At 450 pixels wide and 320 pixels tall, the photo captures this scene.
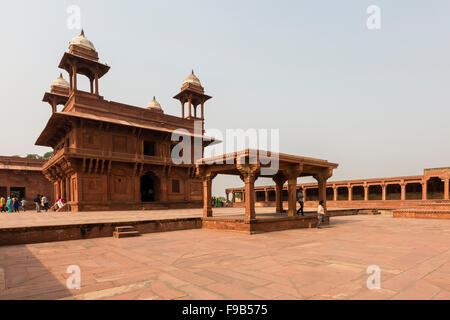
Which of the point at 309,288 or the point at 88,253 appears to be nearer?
the point at 309,288

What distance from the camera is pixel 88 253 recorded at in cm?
606

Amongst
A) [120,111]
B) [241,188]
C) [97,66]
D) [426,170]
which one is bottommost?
[241,188]

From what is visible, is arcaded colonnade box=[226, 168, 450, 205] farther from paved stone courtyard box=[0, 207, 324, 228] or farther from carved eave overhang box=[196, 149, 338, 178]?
paved stone courtyard box=[0, 207, 324, 228]

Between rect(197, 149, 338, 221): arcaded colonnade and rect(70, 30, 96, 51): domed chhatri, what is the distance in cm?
1784

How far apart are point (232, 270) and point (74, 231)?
629 centimetres

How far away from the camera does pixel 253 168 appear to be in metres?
9.17

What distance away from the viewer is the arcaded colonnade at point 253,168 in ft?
30.1

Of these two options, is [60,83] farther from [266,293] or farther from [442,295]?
[442,295]

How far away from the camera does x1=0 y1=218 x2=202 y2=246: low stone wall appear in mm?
7461

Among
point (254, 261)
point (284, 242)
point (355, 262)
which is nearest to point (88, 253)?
point (254, 261)

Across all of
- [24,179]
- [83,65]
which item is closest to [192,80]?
[83,65]
